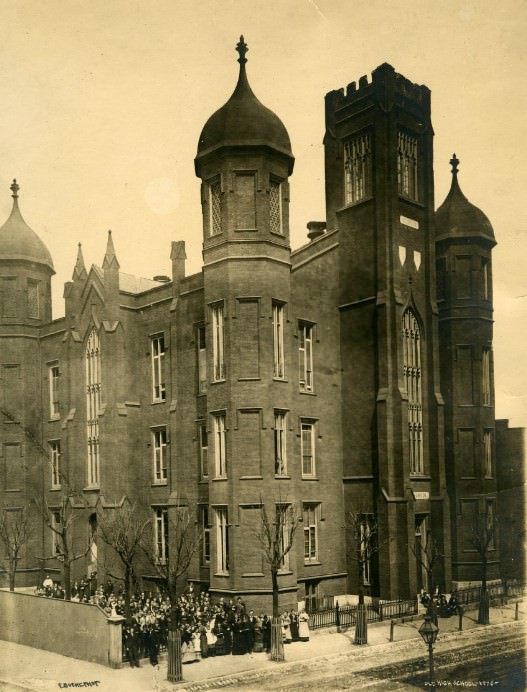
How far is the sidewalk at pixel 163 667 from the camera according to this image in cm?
2181

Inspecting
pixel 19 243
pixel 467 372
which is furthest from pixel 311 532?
pixel 19 243

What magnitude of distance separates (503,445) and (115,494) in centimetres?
1824

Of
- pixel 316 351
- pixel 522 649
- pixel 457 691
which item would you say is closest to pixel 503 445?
pixel 316 351

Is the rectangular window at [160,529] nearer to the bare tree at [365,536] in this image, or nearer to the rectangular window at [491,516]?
the bare tree at [365,536]

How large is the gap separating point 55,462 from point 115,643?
20.2 meters

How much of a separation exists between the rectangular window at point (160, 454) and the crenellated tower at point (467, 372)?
41.8 feet

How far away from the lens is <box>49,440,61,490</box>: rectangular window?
41.9 meters

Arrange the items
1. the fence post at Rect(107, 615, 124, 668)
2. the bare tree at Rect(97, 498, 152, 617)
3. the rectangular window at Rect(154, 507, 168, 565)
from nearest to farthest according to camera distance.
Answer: the fence post at Rect(107, 615, 124, 668) → the bare tree at Rect(97, 498, 152, 617) → the rectangular window at Rect(154, 507, 168, 565)

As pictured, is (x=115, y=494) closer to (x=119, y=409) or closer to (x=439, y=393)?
(x=119, y=409)

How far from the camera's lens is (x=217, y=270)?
30.8 m

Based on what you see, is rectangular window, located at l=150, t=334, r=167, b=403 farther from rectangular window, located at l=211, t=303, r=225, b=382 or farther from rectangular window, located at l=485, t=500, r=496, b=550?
rectangular window, located at l=485, t=500, r=496, b=550

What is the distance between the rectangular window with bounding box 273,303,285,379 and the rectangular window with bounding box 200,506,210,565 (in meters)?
6.61

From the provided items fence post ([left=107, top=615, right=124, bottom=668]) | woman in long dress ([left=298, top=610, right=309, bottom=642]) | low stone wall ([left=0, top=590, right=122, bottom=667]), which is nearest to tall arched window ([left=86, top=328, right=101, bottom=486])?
low stone wall ([left=0, top=590, right=122, bottom=667])

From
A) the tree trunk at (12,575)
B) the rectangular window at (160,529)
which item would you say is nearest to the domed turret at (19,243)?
the rectangular window at (160,529)
